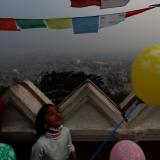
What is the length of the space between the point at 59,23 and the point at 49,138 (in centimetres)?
71

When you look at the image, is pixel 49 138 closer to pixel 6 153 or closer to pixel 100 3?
pixel 6 153

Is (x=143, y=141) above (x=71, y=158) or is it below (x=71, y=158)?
below

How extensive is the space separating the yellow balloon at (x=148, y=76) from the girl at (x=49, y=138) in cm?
48

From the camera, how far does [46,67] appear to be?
12.4 feet

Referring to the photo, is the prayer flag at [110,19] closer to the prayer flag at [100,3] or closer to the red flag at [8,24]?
the prayer flag at [100,3]

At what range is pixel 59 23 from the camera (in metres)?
2.78

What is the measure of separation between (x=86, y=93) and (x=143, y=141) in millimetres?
494

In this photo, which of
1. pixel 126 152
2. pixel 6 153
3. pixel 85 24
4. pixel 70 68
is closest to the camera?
pixel 6 153

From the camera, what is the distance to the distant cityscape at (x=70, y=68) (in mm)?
3314

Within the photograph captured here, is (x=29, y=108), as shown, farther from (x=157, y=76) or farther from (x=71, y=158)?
(x=157, y=76)

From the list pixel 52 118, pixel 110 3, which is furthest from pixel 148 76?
pixel 110 3

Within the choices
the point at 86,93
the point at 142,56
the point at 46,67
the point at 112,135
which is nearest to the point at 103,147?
the point at 112,135

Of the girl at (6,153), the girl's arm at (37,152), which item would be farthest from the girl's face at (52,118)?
the girl at (6,153)

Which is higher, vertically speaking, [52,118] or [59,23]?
[59,23]
